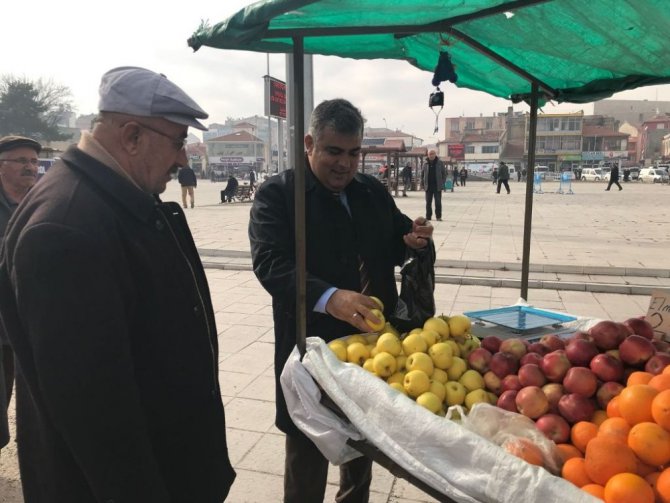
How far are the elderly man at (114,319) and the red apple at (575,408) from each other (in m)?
1.21

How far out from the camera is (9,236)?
132cm

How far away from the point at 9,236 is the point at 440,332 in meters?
1.68

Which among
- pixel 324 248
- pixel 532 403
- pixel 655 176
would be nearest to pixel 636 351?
pixel 532 403

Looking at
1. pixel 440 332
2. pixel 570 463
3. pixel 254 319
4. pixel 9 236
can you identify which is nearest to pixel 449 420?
pixel 570 463

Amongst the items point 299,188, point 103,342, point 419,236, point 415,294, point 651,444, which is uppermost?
point 299,188

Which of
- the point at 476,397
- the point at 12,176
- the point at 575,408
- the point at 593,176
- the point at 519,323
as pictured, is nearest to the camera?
the point at 575,408

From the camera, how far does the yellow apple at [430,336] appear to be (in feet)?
7.10

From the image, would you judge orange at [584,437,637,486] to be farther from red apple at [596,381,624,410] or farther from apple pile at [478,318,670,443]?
red apple at [596,381,624,410]

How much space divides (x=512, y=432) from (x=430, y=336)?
2.00 ft

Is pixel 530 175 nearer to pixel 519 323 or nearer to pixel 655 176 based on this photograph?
pixel 519 323

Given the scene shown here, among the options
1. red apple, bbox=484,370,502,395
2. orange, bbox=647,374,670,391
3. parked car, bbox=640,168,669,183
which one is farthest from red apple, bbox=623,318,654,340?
parked car, bbox=640,168,669,183

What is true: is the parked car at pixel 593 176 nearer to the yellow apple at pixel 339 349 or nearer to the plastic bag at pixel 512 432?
the yellow apple at pixel 339 349

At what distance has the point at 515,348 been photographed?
2.17 meters

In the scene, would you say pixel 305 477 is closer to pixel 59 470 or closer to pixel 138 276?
pixel 59 470
